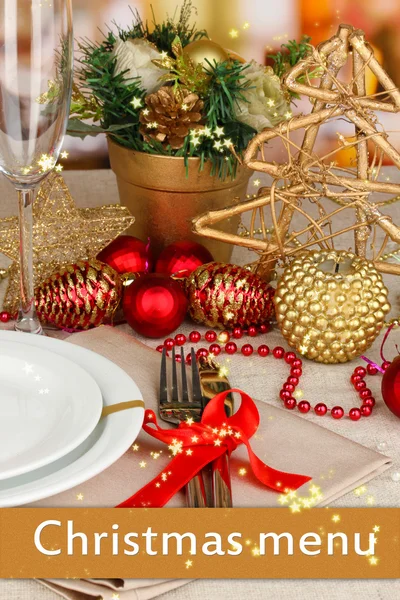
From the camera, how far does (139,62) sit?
2.71 feet

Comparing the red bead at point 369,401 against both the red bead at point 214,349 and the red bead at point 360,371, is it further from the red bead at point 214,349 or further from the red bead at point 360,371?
the red bead at point 214,349

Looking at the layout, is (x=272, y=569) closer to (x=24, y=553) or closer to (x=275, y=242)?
(x=24, y=553)

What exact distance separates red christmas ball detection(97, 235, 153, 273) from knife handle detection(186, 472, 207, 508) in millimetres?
346

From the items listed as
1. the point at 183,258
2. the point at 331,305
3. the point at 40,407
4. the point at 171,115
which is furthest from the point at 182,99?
the point at 40,407

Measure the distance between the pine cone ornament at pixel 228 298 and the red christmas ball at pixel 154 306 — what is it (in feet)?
0.06

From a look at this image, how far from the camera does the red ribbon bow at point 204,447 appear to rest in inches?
20.4

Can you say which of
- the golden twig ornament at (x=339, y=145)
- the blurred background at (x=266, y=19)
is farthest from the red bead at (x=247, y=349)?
the blurred background at (x=266, y=19)

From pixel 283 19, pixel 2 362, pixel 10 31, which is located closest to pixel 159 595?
pixel 2 362

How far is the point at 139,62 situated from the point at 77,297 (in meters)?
0.25

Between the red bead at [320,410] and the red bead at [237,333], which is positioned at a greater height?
the red bead at [237,333]

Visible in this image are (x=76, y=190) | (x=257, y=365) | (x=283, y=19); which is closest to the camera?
(x=257, y=365)

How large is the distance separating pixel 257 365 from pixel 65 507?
0.27m

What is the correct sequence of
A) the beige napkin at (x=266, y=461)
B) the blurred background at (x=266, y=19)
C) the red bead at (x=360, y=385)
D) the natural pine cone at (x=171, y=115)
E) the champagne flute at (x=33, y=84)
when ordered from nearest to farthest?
the beige napkin at (x=266, y=461) < the champagne flute at (x=33, y=84) < the red bead at (x=360, y=385) < the natural pine cone at (x=171, y=115) < the blurred background at (x=266, y=19)

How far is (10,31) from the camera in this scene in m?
0.58
